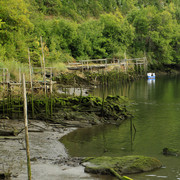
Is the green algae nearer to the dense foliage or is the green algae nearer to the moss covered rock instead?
the moss covered rock

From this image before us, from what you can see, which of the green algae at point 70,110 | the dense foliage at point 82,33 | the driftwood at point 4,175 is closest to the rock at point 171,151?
the green algae at point 70,110

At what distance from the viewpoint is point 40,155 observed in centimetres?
1639

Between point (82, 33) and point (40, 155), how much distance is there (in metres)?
47.8

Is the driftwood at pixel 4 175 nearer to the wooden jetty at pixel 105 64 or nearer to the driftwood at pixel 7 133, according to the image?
the driftwood at pixel 7 133

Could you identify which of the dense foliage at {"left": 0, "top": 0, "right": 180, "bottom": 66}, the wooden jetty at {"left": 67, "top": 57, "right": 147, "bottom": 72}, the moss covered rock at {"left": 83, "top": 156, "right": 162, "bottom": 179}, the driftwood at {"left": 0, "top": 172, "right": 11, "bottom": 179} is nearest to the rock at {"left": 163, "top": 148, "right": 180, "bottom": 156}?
the moss covered rock at {"left": 83, "top": 156, "right": 162, "bottom": 179}

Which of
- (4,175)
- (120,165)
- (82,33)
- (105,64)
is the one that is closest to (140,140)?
(120,165)

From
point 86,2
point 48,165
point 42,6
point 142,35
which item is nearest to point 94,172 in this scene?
point 48,165

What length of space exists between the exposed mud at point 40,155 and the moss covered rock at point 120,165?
0.40 meters

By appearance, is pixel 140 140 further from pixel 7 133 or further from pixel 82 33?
pixel 82 33

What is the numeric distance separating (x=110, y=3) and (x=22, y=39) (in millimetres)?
60659

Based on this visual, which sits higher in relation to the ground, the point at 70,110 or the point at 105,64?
the point at 105,64

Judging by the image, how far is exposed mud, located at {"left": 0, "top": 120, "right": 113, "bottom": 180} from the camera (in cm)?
1343

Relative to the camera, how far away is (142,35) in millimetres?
75562

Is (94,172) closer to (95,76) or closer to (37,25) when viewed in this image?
(95,76)
